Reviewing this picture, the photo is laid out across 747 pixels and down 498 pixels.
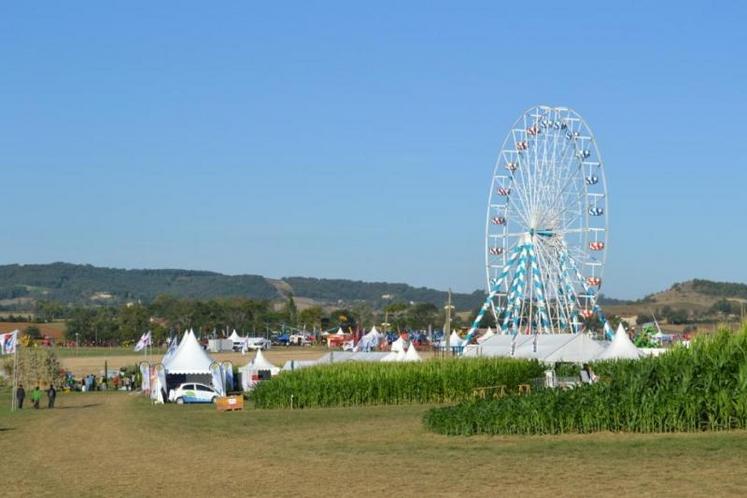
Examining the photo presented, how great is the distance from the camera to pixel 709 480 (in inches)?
755

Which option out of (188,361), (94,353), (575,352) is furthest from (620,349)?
(94,353)

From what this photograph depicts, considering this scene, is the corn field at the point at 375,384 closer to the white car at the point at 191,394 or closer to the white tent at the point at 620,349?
the white car at the point at 191,394

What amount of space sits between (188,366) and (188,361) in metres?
0.28

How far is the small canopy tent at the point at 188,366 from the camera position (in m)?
58.2

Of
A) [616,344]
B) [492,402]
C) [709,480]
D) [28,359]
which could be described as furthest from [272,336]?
[709,480]

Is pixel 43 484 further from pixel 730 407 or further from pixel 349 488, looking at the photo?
pixel 730 407

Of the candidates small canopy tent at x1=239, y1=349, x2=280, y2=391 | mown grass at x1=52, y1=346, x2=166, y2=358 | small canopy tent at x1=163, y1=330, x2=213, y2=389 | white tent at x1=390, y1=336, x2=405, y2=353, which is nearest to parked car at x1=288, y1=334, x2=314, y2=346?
mown grass at x1=52, y1=346, x2=166, y2=358

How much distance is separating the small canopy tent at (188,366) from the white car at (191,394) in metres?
2.42

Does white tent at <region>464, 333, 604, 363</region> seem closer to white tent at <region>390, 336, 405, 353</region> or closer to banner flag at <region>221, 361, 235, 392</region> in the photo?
white tent at <region>390, 336, 405, 353</region>

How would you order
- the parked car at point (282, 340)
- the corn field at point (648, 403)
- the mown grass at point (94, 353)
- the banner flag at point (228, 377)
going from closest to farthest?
the corn field at point (648, 403) < the banner flag at point (228, 377) < the mown grass at point (94, 353) < the parked car at point (282, 340)

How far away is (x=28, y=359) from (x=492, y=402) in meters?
48.3

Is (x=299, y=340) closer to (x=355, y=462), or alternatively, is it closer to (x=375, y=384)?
(x=375, y=384)

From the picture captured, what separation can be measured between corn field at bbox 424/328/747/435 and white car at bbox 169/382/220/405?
85.9 feet

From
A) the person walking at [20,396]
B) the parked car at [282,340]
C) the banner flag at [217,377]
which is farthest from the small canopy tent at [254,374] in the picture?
the parked car at [282,340]
